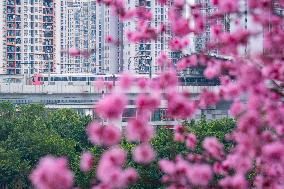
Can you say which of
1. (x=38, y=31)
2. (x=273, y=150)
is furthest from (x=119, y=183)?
(x=38, y=31)

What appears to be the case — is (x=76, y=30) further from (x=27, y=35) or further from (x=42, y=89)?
(x=42, y=89)

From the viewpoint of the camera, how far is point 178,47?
195 inches

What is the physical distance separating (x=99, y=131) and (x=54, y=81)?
46773 mm

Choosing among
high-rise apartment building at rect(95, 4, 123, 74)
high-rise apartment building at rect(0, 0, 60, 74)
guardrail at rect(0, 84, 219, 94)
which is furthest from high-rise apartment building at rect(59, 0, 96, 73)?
guardrail at rect(0, 84, 219, 94)

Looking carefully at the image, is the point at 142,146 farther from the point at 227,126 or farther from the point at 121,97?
the point at 227,126

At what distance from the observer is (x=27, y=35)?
62.2 meters

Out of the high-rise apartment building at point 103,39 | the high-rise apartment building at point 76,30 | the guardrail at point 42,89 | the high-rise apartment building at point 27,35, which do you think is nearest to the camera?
the guardrail at point 42,89

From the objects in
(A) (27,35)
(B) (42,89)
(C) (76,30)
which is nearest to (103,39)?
(A) (27,35)

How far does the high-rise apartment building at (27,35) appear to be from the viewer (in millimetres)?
60844

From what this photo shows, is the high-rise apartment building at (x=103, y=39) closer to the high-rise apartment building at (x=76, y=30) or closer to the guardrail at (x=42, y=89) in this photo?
the high-rise apartment building at (x=76, y=30)

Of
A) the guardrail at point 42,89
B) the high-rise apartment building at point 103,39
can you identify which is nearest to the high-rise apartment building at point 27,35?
the high-rise apartment building at point 103,39

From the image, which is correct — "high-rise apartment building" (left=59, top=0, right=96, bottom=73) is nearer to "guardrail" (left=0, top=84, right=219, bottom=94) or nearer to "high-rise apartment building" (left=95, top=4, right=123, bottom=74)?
"high-rise apartment building" (left=95, top=4, right=123, bottom=74)

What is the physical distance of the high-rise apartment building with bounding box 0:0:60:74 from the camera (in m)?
60.8

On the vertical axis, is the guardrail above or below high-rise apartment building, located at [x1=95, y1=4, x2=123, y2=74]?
below
